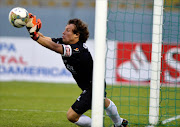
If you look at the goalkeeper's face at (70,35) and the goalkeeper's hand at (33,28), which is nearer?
the goalkeeper's hand at (33,28)

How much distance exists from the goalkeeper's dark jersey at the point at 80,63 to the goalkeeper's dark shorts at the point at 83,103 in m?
0.13

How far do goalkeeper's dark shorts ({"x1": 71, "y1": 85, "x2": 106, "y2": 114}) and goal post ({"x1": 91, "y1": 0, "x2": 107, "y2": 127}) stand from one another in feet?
1.13

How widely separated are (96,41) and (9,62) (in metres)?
10.7

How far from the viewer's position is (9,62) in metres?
15.3

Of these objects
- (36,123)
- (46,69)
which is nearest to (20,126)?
(36,123)

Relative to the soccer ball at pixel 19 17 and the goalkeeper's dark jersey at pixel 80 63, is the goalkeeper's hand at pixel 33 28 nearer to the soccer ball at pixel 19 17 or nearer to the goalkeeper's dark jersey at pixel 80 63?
the soccer ball at pixel 19 17

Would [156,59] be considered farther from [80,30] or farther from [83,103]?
[83,103]

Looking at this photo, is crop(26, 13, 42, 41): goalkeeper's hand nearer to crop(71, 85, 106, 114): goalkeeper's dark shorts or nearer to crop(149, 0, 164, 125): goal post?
crop(71, 85, 106, 114): goalkeeper's dark shorts

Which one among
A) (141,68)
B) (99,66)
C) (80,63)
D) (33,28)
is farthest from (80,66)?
(141,68)

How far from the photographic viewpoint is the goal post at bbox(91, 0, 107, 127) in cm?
518

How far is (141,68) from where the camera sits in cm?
1455

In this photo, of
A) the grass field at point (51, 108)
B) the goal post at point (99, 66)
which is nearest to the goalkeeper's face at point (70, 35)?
the goal post at point (99, 66)

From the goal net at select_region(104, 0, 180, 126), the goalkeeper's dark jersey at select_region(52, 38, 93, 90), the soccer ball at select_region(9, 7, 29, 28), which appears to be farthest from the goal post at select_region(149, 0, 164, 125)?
the soccer ball at select_region(9, 7, 29, 28)

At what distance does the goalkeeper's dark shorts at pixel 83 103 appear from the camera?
18.1ft
